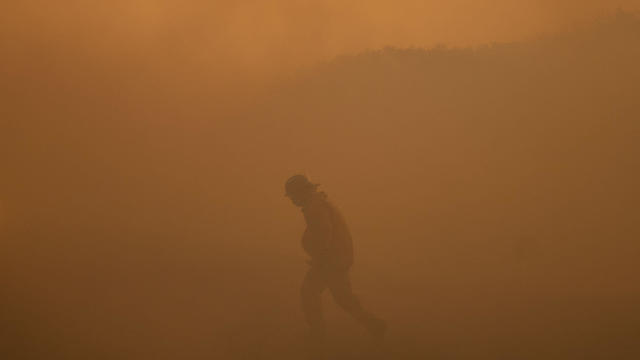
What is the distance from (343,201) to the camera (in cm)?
950

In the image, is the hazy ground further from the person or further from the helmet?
the helmet

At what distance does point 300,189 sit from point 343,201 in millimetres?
4762

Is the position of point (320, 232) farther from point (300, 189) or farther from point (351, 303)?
point (351, 303)

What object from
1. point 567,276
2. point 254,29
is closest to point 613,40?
point 567,276

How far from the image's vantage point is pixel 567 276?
665 cm

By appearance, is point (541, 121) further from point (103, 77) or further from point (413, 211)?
point (103, 77)

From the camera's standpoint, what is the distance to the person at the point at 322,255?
4773 millimetres

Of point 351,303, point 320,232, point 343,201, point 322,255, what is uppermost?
point 343,201

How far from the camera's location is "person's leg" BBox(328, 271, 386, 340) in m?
4.88

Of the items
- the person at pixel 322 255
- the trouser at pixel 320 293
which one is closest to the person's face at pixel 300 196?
the person at pixel 322 255

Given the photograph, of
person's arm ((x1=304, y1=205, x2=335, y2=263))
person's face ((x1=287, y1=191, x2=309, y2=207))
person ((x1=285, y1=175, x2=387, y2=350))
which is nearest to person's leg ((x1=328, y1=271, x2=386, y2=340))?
person ((x1=285, y1=175, x2=387, y2=350))

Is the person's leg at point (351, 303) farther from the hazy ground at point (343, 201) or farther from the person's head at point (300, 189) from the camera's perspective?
the person's head at point (300, 189)

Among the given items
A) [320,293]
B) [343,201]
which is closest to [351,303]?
[320,293]

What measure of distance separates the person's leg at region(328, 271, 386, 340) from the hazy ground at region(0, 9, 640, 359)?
0.23m
